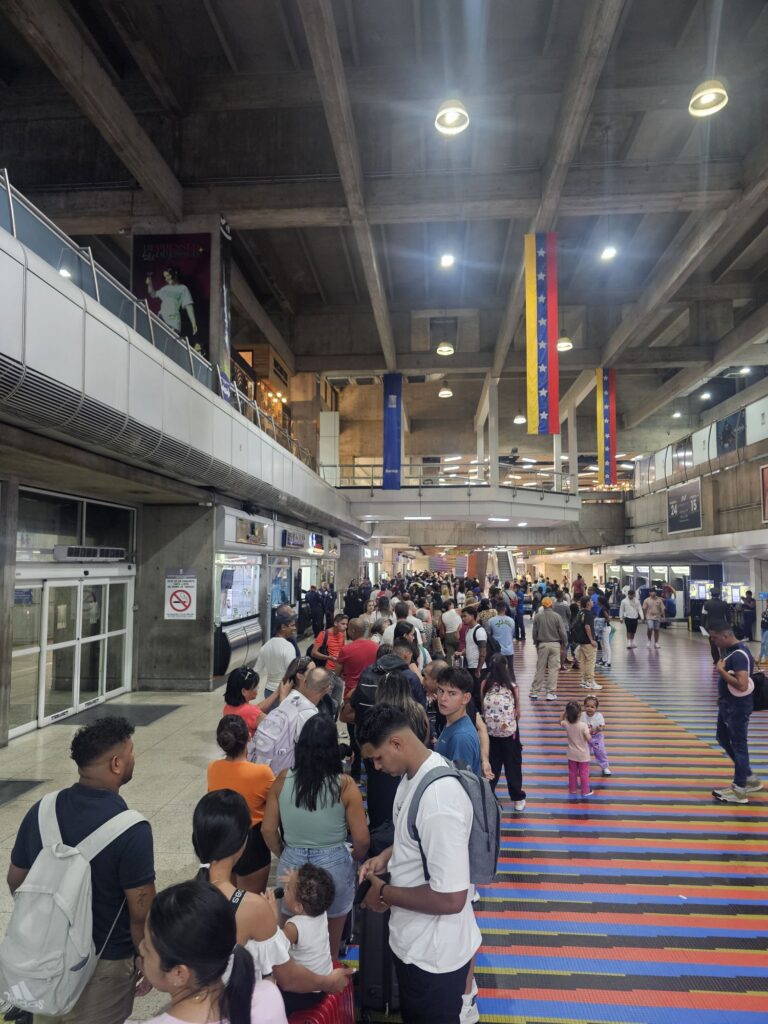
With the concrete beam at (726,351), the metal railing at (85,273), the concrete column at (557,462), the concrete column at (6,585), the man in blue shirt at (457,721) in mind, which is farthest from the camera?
the concrete column at (557,462)

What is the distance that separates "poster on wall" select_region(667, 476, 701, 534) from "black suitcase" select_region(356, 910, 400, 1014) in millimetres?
20587

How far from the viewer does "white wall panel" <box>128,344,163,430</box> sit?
21.7ft

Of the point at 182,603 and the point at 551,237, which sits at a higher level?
the point at 551,237

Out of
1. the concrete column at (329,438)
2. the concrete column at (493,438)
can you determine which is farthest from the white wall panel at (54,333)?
the concrete column at (329,438)

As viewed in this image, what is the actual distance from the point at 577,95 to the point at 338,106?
11.4ft

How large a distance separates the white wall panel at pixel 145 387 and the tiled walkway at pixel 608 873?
12.5ft

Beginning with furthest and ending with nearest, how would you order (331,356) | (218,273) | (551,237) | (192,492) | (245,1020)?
(331,356) → (551,237) → (218,273) → (192,492) → (245,1020)

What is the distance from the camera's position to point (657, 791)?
6.41 m

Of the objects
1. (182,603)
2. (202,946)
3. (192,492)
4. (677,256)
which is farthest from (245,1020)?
A: (677,256)

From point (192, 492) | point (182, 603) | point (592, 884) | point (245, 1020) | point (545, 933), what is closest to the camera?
point (245, 1020)

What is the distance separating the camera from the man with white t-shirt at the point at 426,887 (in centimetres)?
204

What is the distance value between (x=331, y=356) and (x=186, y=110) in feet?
32.2

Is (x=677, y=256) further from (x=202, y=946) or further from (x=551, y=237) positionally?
(x=202, y=946)

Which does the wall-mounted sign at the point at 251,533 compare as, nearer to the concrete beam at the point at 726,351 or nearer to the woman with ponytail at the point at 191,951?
the woman with ponytail at the point at 191,951
